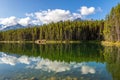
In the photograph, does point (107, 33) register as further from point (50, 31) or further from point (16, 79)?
point (16, 79)

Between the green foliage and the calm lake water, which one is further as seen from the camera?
the green foliage

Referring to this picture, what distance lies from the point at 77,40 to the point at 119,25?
238 ft

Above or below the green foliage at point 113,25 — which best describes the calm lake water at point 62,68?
below

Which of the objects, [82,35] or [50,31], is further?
[50,31]

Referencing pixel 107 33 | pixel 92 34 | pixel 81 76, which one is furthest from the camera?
pixel 92 34

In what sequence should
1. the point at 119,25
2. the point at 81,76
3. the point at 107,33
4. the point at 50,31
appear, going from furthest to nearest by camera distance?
the point at 50,31
the point at 107,33
the point at 119,25
the point at 81,76

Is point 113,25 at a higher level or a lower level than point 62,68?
higher

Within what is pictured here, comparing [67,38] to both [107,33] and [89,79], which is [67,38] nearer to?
[107,33]

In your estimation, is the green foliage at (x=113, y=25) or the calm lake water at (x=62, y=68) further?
the green foliage at (x=113, y=25)

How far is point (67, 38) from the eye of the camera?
178 m

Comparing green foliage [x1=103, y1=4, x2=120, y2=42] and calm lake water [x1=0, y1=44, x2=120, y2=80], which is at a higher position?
green foliage [x1=103, y1=4, x2=120, y2=42]

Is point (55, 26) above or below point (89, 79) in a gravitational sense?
above

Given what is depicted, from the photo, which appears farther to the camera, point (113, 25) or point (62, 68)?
point (113, 25)

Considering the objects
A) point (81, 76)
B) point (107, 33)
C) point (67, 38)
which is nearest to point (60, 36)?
point (67, 38)
